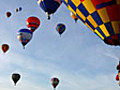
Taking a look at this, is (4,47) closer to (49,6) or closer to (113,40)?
(49,6)

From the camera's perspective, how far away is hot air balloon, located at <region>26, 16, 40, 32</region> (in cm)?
3191

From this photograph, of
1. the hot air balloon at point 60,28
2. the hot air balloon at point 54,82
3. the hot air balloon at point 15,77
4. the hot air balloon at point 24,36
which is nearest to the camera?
the hot air balloon at point 24,36

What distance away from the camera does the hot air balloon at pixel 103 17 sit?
1484 cm

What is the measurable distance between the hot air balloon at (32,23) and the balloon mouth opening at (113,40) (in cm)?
1750

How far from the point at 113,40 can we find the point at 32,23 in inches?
712

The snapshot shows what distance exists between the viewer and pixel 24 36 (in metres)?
32.2

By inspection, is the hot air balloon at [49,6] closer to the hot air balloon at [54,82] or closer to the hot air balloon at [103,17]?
the hot air balloon at [103,17]

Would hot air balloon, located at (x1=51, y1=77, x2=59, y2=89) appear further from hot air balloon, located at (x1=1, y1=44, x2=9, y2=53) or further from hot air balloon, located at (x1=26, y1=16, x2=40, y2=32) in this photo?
hot air balloon, located at (x1=26, y1=16, x2=40, y2=32)

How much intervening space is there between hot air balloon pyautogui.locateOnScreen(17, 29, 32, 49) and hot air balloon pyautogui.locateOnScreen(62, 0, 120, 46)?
16.9 m

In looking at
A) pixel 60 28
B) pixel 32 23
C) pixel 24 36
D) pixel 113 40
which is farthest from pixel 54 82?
pixel 113 40

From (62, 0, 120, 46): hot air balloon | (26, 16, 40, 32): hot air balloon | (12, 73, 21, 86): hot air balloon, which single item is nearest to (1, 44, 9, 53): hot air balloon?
(12, 73, 21, 86): hot air balloon

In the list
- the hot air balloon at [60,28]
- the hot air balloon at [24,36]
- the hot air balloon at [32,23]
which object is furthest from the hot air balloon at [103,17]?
the hot air balloon at [60,28]

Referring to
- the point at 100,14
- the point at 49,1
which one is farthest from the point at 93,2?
the point at 49,1

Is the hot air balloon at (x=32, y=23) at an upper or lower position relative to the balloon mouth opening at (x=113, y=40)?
upper
